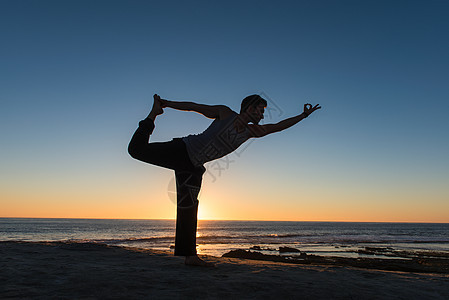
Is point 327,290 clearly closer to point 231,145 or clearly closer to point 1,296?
point 231,145

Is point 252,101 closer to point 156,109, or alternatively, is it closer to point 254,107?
point 254,107

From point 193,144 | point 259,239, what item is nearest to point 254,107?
point 193,144

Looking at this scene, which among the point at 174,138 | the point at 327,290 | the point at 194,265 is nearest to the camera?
the point at 327,290

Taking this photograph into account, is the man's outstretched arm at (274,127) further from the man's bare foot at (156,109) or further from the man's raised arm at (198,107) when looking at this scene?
the man's bare foot at (156,109)

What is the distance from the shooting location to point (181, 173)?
425 cm

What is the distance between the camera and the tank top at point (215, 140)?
3.84 m

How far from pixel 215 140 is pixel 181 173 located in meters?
0.76

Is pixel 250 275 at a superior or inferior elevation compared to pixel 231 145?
inferior

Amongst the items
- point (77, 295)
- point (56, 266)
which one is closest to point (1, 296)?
point (77, 295)

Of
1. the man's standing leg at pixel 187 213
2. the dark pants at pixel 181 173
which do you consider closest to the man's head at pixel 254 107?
the dark pants at pixel 181 173

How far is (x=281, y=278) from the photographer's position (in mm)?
3447

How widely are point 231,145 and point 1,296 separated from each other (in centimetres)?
271

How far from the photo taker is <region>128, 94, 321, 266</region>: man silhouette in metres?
3.83

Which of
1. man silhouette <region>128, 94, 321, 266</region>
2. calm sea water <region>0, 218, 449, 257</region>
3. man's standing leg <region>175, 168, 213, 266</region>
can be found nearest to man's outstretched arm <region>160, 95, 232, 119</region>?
man silhouette <region>128, 94, 321, 266</region>
